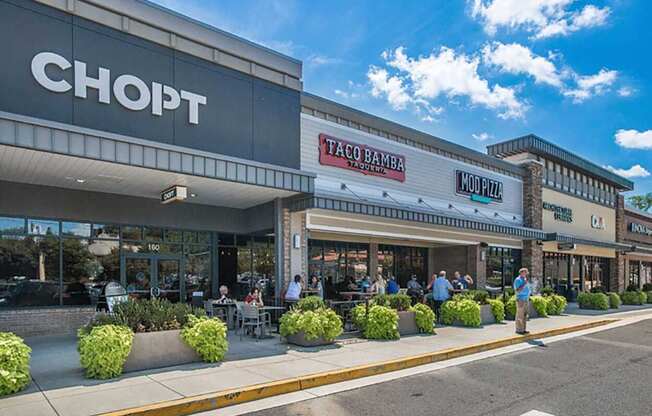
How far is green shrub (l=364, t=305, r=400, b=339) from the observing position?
38.5ft

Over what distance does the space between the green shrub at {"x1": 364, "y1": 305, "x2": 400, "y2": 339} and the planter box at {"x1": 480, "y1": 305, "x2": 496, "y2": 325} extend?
4460 mm

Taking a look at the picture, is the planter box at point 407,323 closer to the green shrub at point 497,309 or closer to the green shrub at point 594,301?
the green shrub at point 497,309

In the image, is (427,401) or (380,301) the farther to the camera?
(380,301)

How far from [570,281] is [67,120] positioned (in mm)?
29586

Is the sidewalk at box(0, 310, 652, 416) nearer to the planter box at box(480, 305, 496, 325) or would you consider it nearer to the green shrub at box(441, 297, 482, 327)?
the green shrub at box(441, 297, 482, 327)

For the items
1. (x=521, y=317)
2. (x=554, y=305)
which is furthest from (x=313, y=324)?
(x=554, y=305)

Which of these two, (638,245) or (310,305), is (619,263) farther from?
(310,305)

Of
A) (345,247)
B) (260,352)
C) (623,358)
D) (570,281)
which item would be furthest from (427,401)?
(570,281)

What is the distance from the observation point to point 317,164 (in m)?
15.7

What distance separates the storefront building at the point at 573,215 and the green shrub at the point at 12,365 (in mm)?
24340

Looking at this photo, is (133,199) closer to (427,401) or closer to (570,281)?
(427,401)

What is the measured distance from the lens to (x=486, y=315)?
1530cm

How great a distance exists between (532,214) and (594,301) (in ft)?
18.4

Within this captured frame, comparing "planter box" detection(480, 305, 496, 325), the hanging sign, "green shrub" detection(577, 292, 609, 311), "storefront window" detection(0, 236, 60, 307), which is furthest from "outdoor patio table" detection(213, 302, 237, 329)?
"green shrub" detection(577, 292, 609, 311)
